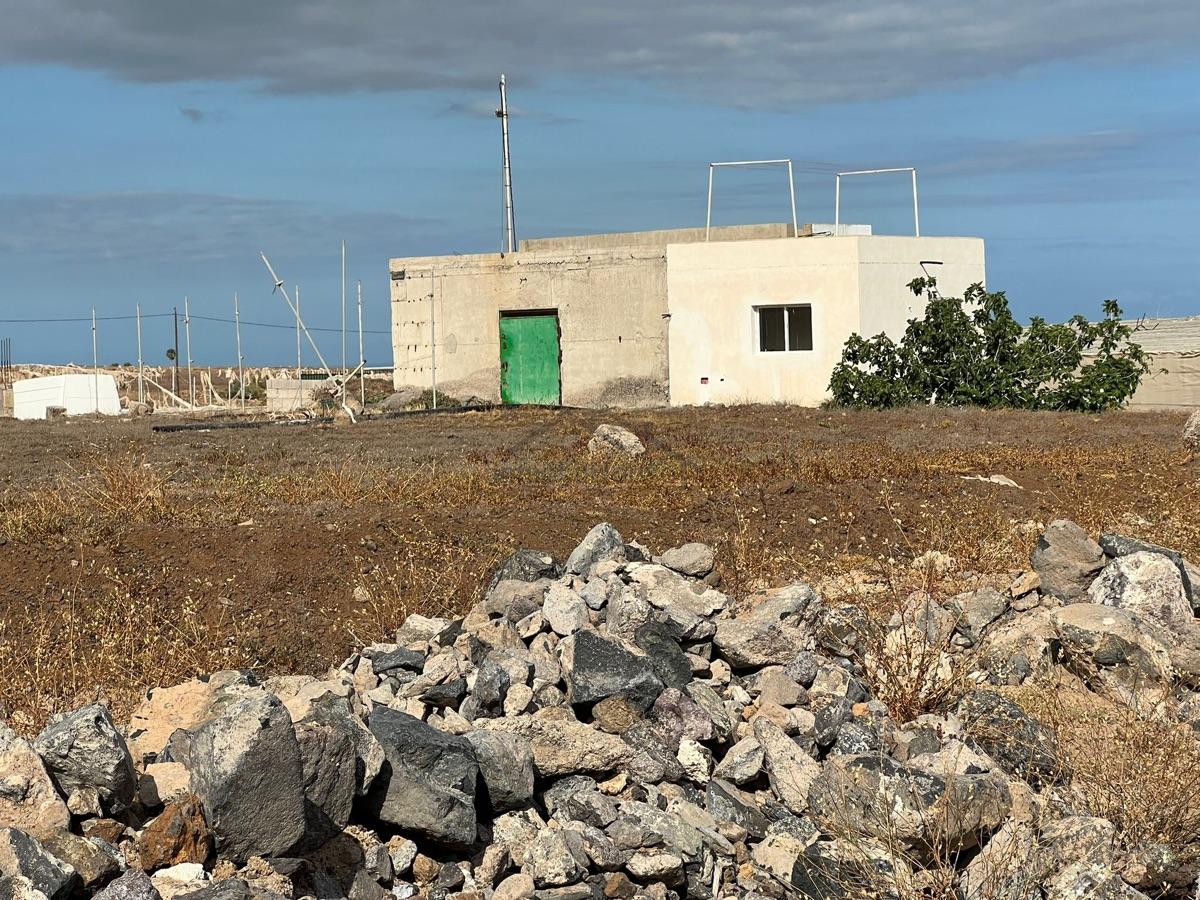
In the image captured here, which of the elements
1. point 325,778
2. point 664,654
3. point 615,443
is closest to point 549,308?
point 615,443

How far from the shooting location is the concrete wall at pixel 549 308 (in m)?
25.0

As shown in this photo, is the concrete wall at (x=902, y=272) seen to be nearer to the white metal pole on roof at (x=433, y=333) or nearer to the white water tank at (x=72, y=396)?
the white metal pole on roof at (x=433, y=333)

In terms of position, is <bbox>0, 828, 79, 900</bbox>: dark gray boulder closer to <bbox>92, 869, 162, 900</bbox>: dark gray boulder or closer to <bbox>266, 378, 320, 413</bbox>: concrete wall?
<bbox>92, 869, 162, 900</bbox>: dark gray boulder

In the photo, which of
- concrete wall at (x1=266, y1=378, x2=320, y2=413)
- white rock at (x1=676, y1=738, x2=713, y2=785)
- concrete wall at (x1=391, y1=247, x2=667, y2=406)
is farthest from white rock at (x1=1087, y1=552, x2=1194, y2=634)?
concrete wall at (x1=266, y1=378, x2=320, y2=413)

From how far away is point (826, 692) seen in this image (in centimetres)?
581

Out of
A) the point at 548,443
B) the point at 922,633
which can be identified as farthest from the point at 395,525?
the point at 548,443

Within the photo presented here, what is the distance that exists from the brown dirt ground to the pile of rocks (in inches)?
36.8

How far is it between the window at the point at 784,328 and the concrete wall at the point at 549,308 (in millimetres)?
1901

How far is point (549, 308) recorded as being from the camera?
2558 cm

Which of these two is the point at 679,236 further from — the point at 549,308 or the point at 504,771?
the point at 504,771

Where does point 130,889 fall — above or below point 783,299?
below

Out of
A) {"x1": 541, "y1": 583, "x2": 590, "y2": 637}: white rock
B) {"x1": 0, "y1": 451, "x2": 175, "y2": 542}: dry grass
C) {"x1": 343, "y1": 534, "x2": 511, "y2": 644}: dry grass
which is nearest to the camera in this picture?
{"x1": 541, "y1": 583, "x2": 590, "y2": 637}: white rock

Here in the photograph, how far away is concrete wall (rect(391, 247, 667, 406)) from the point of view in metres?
25.0

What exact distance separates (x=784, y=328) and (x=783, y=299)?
80cm
